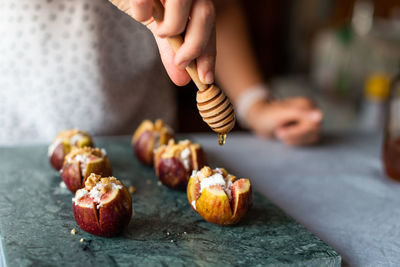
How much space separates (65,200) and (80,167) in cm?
7

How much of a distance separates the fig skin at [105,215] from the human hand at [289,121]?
0.70 m

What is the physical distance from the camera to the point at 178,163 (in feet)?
3.00

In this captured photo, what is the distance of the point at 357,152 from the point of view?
1.29m

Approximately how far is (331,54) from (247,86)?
1367mm

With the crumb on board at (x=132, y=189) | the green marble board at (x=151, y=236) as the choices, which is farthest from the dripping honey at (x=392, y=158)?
the crumb on board at (x=132, y=189)

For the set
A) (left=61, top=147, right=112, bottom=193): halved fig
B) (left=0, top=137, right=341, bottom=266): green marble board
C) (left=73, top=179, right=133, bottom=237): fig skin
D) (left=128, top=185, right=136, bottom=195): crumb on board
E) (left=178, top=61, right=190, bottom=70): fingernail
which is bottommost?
(left=0, top=137, right=341, bottom=266): green marble board

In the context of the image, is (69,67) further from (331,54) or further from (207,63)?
(331,54)

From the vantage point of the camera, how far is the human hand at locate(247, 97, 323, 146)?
131cm

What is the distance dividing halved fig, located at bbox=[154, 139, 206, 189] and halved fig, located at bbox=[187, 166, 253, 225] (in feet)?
0.34

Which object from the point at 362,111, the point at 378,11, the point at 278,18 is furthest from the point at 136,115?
the point at 278,18

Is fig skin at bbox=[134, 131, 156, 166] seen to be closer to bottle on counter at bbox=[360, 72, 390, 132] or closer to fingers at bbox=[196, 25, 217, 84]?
fingers at bbox=[196, 25, 217, 84]

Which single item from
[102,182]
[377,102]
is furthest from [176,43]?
[377,102]

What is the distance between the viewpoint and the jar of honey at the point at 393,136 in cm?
107

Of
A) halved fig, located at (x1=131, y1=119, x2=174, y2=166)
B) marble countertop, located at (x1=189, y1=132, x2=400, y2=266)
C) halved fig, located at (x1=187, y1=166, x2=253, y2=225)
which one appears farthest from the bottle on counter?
halved fig, located at (x1=187, y1=166, x2=253, y2=225)
